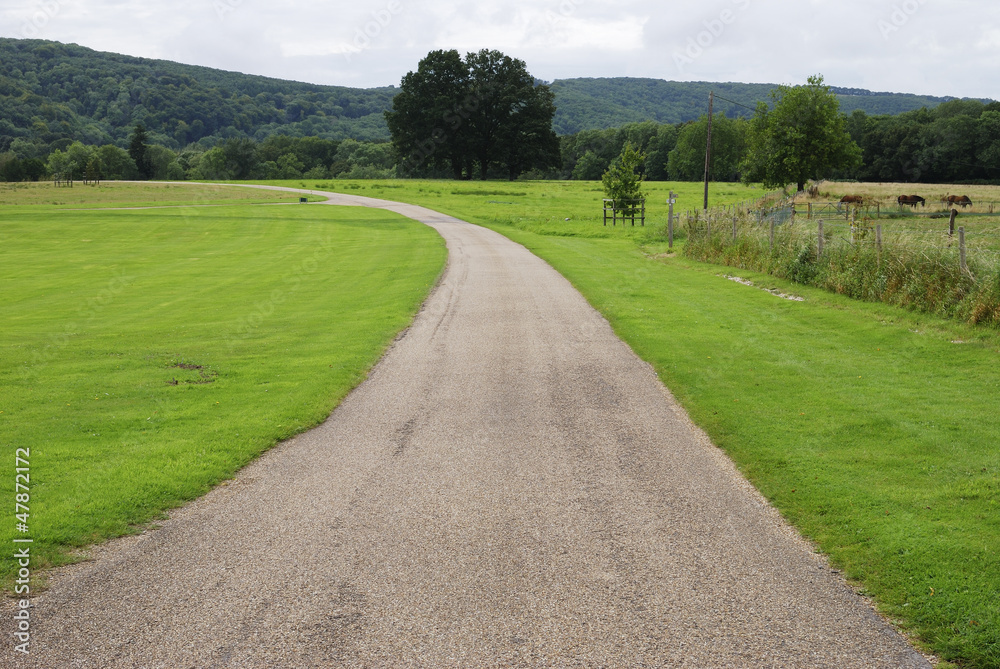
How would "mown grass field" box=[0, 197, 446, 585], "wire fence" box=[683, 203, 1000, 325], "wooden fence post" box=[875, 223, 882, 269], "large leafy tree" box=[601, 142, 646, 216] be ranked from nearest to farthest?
"mown grass field" box=[0, 197, 446, 585] < "wire fence" box=[683, 203, 1000, 325] < "wooden fence post" box=[875, 223, 882, 269] < "large leafy tree" box=[601, 142, 646, 216]

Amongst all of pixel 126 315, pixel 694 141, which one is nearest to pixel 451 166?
pixel 694 141

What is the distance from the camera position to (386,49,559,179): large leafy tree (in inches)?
3947

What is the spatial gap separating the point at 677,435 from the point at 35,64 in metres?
181

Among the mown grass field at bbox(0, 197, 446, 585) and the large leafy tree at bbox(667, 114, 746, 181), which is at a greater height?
the large leafy tree at bbox(667, 114, 746, 181)

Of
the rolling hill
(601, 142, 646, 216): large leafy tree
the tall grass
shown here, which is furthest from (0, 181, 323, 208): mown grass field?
the tall grass

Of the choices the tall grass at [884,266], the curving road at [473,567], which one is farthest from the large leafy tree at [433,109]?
the curving road at [473,567]

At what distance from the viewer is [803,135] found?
63.2 meters

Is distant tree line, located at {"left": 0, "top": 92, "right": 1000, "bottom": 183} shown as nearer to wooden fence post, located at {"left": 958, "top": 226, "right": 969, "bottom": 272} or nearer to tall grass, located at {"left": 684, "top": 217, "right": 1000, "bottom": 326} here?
tall grass, located at {"left": 684, "top": 217, "right": 1000, "bottom": 326}

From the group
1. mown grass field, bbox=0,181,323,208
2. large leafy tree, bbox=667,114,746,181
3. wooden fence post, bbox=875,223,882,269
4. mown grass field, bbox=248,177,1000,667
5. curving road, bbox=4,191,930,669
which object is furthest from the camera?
large leafy tree, bbox=667,114,746,181

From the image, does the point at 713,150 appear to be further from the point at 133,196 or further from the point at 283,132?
the point at 133,196

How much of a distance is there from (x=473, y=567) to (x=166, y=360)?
385 inches

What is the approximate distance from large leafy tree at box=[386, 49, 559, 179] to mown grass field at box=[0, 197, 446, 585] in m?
71.1

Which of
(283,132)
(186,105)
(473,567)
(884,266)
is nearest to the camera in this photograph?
(473,567)

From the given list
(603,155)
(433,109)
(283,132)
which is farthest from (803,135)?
(283,132)
